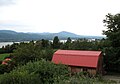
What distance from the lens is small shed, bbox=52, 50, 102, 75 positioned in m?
32.8

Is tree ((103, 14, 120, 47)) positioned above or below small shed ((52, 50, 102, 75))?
above

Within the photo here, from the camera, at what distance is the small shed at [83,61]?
3275cm

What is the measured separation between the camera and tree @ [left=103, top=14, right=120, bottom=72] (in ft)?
114

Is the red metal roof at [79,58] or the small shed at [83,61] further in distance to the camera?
the red metal roof at [79,58]

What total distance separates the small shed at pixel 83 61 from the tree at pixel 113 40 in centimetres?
200

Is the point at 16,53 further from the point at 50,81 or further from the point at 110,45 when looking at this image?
the point at 50,81

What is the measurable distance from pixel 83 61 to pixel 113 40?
624 centimetres

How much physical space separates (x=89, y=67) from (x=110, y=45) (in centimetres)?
626

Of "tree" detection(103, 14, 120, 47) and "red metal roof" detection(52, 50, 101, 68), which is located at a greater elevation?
"tree" detection(103, 14, 120, 47)

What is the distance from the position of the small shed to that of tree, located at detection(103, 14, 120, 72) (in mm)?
1995

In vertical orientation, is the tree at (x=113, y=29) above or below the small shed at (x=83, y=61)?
above

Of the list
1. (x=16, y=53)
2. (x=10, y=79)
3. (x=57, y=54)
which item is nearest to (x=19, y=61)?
(x=16, y=53)

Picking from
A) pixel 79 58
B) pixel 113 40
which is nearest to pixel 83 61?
pixel 79 58

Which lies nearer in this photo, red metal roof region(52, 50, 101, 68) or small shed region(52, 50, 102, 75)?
small shed region(52, 50, 102, 75)
